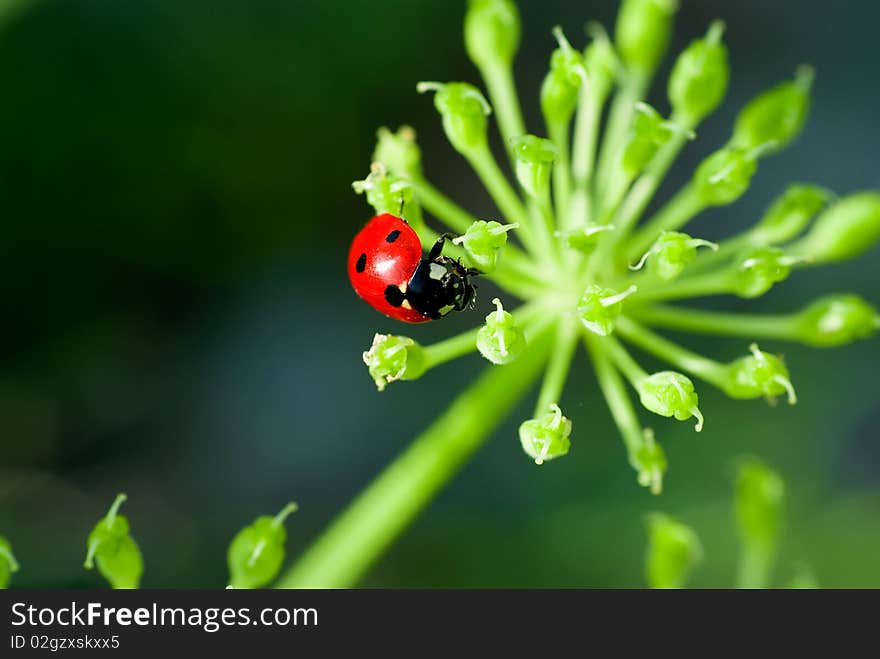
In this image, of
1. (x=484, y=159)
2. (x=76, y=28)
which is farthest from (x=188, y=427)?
(x=484, y=159)

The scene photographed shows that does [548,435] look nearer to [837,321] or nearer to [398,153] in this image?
[398,153]

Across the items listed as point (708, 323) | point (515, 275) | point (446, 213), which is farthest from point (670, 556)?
point (446, 213)

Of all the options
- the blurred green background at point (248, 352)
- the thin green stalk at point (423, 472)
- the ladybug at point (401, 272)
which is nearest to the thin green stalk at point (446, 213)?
the ladybug at point (401, 272)

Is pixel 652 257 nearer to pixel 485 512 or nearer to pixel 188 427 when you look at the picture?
pixel 485 512

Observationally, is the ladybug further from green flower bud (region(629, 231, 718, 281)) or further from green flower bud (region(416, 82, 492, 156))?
green flower bud (region(629, 231, 718, 281))

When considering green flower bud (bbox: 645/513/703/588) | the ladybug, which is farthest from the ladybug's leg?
green flower bud (bbox: 645/513/703/588)
